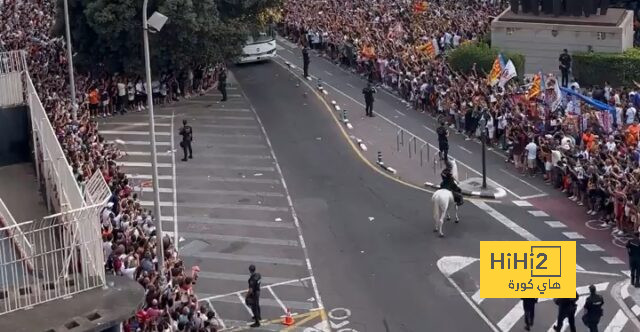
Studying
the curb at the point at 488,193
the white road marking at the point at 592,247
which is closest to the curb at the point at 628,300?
the white road marking at the point at 592,247

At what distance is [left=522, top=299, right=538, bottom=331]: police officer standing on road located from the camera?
858 inches

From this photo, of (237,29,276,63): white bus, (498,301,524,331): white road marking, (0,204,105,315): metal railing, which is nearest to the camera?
(0,204,105,315): metal railing

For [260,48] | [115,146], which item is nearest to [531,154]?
[115,146]

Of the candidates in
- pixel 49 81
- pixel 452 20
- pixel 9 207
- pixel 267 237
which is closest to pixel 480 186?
pixel 267 237

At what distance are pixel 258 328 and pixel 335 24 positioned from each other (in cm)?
3032

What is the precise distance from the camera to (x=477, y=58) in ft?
139

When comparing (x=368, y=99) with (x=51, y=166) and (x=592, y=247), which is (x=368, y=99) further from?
(x=51, y=166)

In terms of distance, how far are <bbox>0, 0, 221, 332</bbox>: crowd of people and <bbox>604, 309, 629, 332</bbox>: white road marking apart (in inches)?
309

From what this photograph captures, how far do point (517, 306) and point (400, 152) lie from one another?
42.0ft

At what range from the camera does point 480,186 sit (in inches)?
1238

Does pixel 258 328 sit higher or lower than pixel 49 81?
lower

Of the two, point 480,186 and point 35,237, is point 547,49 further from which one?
point 35,237

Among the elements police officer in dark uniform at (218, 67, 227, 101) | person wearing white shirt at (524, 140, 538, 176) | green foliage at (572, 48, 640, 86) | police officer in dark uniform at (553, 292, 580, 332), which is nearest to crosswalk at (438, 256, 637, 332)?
police officer in dark uniform at (553, 292, 580, 332)

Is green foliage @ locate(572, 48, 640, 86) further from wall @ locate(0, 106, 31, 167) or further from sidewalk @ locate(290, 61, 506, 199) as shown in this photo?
wall @ locate(0, 106, 31, 167)
